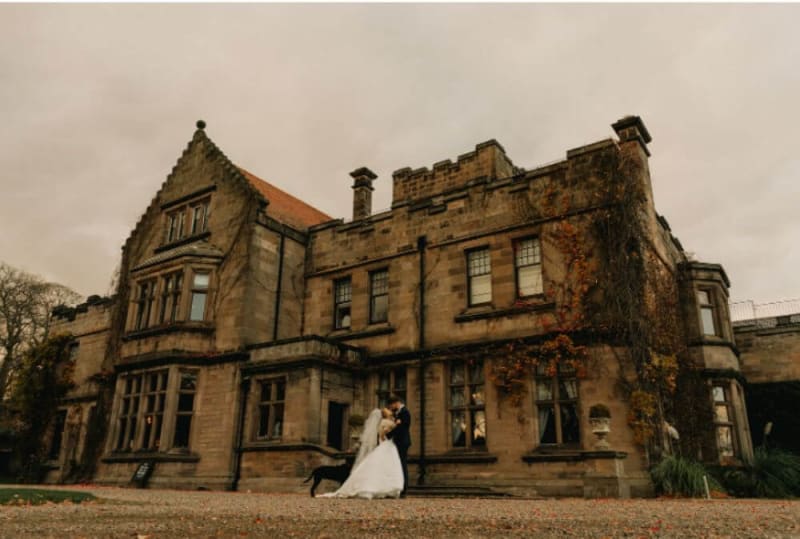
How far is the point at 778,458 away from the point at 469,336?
25.9ft

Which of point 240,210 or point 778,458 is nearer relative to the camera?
point 778,458

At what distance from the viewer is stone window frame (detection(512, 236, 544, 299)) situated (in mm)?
15766

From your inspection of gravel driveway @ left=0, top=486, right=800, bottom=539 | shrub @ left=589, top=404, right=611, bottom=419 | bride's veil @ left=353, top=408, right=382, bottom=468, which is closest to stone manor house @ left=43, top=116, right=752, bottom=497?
shrub @ left=589, top=404, right=611, bottom=419

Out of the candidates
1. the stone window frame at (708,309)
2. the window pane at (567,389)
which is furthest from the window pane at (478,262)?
the stone window frame at (708,309)

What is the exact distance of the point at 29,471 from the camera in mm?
23938

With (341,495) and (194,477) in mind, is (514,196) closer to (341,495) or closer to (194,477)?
(341,495)

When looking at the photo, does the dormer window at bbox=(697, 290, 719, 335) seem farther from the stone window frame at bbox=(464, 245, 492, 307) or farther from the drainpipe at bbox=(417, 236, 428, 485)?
the drainpipe at bbox=(417, 236, 428, 485)

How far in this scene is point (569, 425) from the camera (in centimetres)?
1440

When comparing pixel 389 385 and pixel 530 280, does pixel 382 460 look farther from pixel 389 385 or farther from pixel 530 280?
pixel 530 280

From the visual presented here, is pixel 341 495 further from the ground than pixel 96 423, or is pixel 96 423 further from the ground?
pixel 96 423

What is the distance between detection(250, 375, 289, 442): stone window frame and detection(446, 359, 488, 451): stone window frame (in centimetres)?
446

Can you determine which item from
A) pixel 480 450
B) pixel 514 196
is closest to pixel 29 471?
pixel 480 450

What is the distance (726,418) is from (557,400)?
616 centimetres

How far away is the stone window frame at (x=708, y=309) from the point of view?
17.9 m
